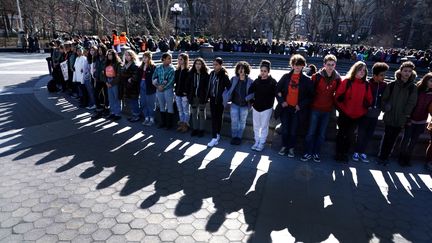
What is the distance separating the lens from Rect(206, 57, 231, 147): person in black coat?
252 inches

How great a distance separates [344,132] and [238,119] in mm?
2179

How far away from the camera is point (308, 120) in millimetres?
6148

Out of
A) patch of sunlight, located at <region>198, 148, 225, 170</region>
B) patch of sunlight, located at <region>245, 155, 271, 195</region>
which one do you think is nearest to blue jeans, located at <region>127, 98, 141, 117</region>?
patch of sunlight, located at <region>198, 148, 225, 170</region>

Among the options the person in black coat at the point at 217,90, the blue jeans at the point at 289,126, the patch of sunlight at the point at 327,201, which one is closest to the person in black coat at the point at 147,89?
the person in black coat at the point at 217,90

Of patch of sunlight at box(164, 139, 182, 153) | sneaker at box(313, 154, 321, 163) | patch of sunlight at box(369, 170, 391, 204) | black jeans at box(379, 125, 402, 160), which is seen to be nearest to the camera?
patch of sunlight at box(369, 170, 391, 204)

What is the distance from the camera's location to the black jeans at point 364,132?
18.9 ft

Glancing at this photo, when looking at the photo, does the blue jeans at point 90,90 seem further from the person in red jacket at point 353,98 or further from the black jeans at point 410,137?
the black jeans at point 410,137

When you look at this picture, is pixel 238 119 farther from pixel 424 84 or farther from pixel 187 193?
pixel 424 84

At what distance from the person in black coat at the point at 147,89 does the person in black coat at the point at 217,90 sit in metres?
1.73

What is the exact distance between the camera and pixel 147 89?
752cm

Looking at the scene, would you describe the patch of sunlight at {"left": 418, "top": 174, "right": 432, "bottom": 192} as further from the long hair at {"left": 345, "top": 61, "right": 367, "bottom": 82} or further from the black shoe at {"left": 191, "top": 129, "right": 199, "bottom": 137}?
the black shoe at {"left": 191, "top": 129, "right": 199, "bottom": 137}

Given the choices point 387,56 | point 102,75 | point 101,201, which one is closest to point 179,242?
point 101,201

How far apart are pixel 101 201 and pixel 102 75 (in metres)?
4.55

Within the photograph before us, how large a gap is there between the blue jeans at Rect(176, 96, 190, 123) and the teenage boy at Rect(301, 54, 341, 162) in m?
2.92
